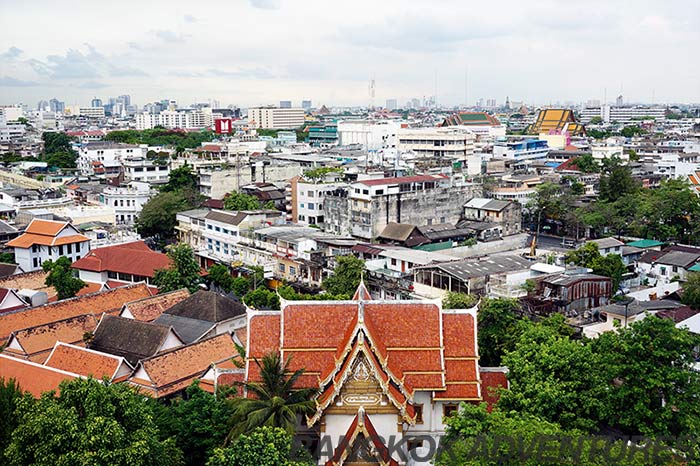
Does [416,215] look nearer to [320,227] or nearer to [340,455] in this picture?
[320,227]

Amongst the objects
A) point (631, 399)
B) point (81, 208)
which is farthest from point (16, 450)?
point (81, 208)

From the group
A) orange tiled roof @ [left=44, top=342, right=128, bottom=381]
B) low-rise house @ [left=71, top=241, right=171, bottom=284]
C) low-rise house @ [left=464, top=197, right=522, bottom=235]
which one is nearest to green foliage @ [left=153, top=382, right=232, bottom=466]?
orange tiled roof @ [left=44, top=342, right=128, bottom=381]

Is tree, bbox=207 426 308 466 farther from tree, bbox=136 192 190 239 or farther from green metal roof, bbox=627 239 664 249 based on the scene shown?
tree, bbox=136 192 190 239

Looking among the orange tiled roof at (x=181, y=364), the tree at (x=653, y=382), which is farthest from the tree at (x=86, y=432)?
the tree at (x=653, y=382)

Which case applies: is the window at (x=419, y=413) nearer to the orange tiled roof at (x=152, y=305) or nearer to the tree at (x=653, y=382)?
the tree at (x=653, y=382)

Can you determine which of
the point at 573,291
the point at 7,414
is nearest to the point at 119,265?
the point at 7,414

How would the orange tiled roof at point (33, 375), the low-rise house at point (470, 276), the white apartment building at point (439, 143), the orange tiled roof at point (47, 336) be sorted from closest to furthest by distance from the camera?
the orange tiled roof at point (33, 375) < the orange tiled roof at point (47, 336) < the low-rise house at point (470, 276) < the white apartment building at point (439, 143)
